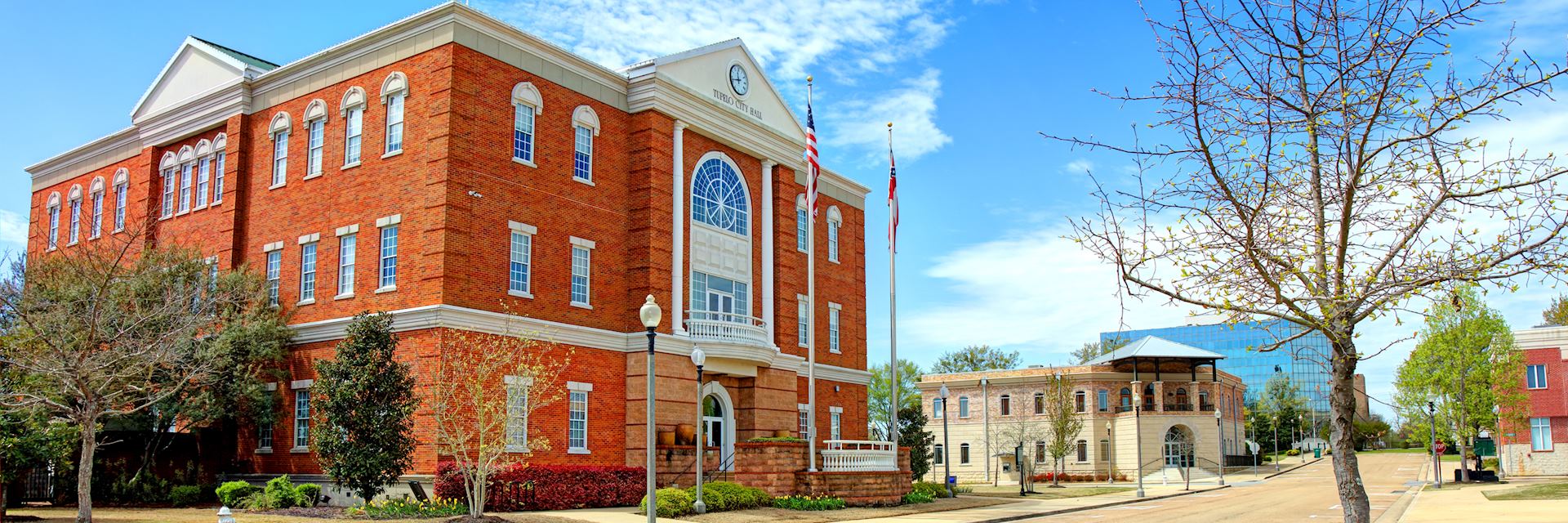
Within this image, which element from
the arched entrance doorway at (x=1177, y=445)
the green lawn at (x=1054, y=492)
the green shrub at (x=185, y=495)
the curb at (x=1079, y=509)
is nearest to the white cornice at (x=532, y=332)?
the green shrub at (x=185, y=495)

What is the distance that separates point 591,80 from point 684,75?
3.57 m

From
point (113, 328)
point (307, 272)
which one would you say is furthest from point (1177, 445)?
point (113, 328)

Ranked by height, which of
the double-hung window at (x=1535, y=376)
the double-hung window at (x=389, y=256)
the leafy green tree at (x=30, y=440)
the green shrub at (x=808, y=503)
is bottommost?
the green shrub at (x=808, y=503)

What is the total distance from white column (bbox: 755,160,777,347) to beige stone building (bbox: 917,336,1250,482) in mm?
31683

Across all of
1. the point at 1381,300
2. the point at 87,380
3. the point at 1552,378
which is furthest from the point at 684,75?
the point at 1552,378

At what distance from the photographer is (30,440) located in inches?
1125

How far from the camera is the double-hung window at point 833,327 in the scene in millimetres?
47188

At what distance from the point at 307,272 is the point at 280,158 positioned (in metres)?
4.07

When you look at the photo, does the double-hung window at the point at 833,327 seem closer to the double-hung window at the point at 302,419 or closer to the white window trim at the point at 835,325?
the white window trim at the point at 835,325

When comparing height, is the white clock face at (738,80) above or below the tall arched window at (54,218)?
above

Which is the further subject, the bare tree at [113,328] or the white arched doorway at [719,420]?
the white arched doorway at [719,420]

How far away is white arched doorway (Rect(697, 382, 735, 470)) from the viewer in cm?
3697

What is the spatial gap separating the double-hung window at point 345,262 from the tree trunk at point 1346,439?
2672 cm

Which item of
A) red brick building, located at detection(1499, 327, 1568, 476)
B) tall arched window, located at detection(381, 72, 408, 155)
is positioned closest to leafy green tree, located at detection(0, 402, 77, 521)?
tall arched window, located at detection(381, 72, 408, 155)
